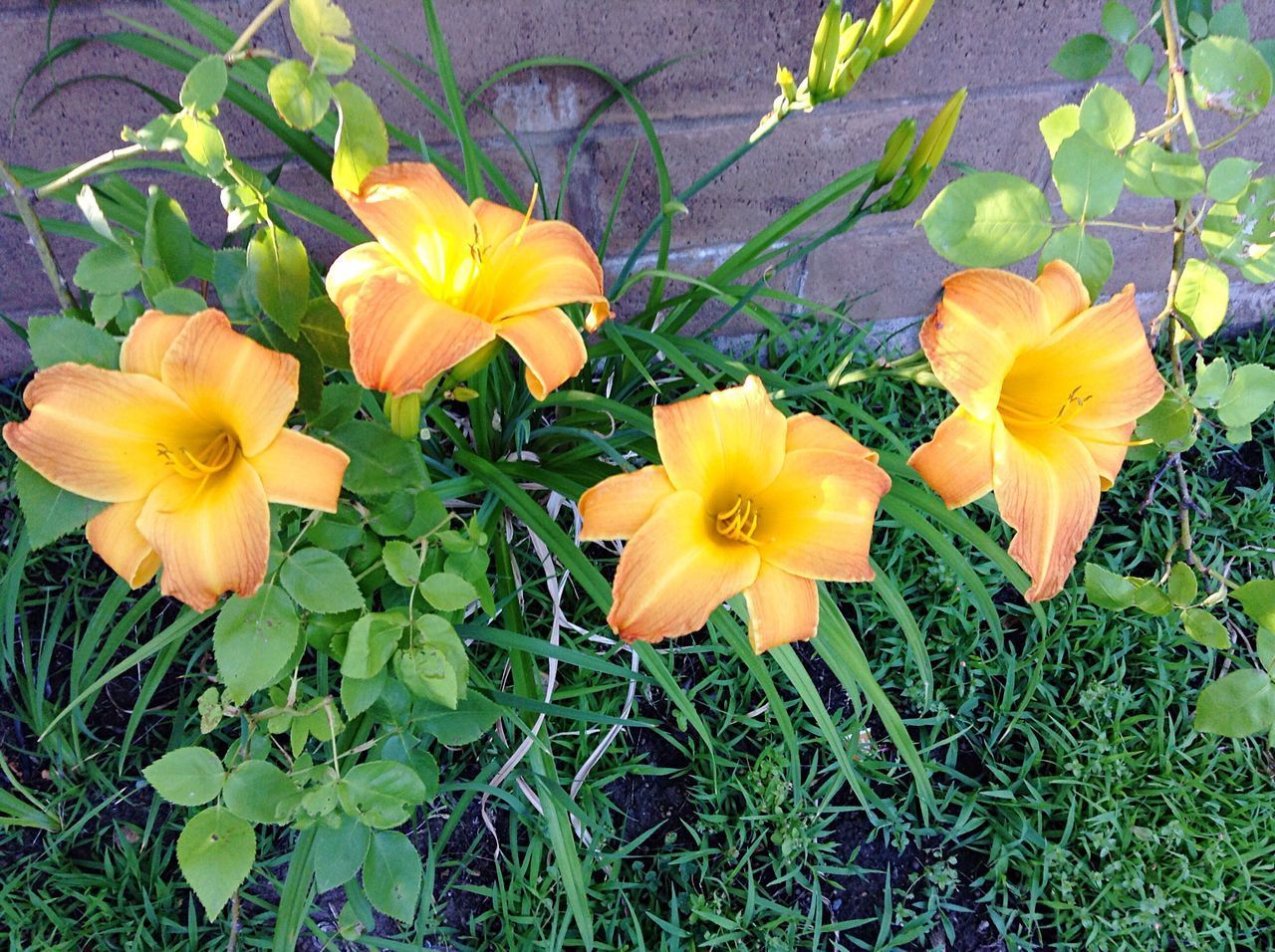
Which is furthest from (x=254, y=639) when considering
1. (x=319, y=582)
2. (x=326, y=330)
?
(x=326, y=330)

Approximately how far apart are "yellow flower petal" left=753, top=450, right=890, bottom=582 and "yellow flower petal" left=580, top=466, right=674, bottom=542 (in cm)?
11

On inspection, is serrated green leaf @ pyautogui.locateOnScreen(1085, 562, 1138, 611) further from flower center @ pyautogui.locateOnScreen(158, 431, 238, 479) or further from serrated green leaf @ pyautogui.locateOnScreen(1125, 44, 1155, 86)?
flower center @ pyautogui.locateOnScreen(158, 431, 238, 479)

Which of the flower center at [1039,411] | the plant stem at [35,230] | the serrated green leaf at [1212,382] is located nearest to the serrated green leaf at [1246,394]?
the serrated green leaf at [1212,382]

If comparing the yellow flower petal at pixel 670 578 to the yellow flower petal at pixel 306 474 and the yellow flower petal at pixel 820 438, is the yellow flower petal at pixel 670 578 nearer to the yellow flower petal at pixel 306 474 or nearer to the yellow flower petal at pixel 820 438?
the yellow flower petal at pixel 820 438

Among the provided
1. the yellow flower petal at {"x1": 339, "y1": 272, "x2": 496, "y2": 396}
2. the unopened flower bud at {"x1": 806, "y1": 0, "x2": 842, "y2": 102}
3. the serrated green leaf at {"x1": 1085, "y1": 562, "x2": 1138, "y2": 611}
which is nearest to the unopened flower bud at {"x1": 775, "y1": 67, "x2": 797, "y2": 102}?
the unopened flower bud at {"x1": 806, "y1": 0, "x2": 842, "y2": 102}

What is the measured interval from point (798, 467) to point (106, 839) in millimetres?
1253

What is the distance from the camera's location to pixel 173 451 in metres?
0.69

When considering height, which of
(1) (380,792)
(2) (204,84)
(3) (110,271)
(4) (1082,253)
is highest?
(2) (204,84)

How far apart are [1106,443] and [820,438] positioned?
0.29 meters

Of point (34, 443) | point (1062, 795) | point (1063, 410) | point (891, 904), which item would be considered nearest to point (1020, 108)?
point (1063, 410)

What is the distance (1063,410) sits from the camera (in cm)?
79

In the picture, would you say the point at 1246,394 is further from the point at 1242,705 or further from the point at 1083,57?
the point at 1083,57

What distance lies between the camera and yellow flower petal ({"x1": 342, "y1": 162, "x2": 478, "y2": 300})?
715 millimetres

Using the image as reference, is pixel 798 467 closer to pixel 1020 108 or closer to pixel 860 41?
pixel 860 41
